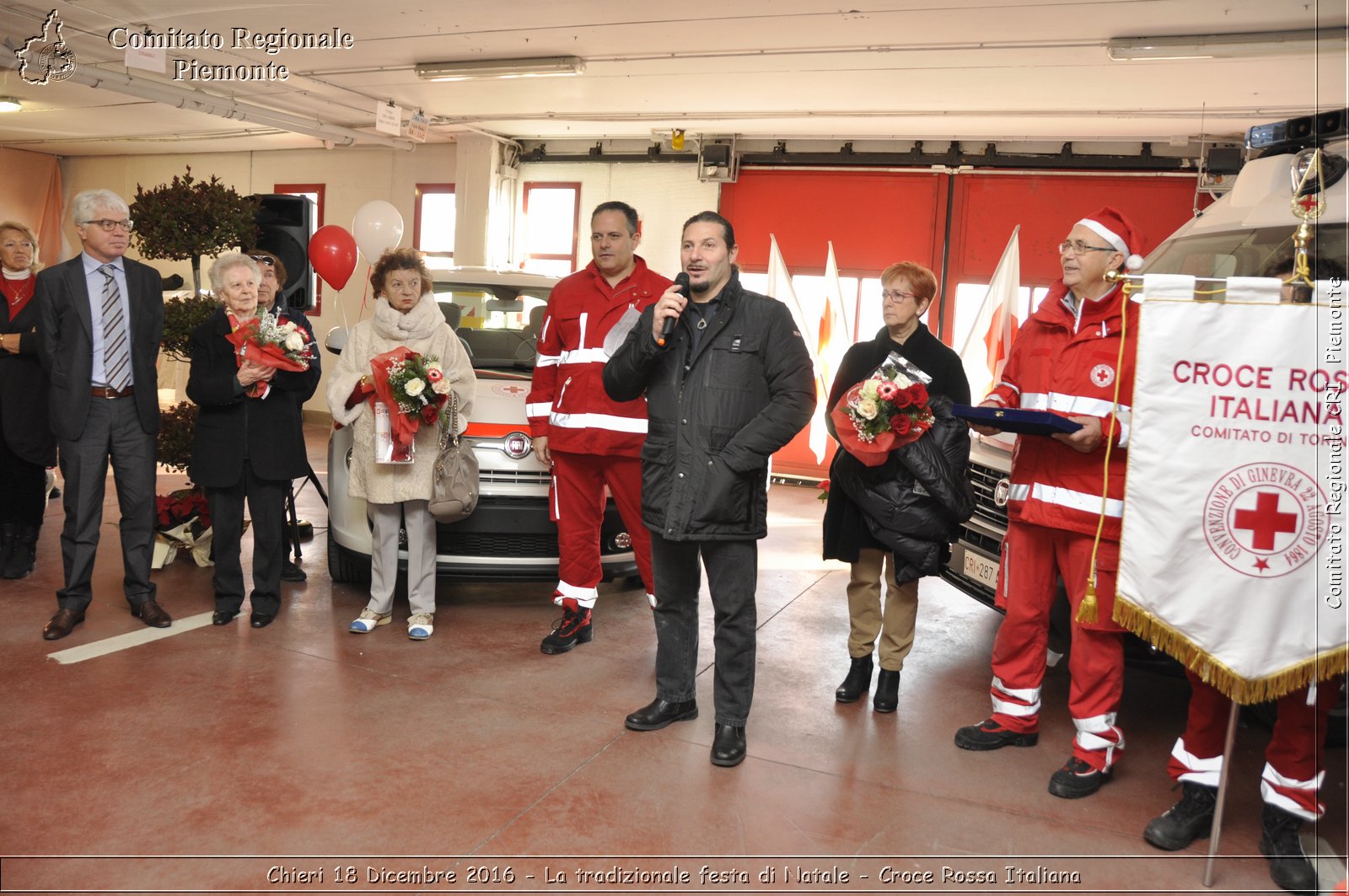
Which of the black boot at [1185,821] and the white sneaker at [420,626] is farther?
the white sneaker at [420,626]

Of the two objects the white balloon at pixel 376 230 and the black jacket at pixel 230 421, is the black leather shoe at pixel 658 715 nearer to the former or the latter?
the black jacket at pixel 230 421

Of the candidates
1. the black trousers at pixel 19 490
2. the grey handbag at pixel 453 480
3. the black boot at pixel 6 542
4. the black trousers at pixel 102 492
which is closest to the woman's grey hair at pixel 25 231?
the black trousers at pixel 19 490

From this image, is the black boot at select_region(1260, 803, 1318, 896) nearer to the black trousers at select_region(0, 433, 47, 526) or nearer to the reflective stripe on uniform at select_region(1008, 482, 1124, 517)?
the reflective stripe on uniform at select_region(1008, 482, 1124, 517)

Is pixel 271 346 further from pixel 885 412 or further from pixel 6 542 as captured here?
pixel 885 412

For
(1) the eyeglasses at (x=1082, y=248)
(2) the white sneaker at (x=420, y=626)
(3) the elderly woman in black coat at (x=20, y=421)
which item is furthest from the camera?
(3) the elderly woman in black coat at (x=20, y=421)

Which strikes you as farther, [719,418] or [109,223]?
[109,223]

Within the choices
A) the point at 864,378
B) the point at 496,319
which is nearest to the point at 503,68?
the point at 496,319

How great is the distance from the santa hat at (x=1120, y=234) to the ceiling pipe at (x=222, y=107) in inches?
335

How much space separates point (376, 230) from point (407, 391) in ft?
13.8

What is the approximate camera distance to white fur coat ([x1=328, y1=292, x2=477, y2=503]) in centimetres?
482

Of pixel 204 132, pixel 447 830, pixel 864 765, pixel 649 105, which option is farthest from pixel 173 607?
pixel 204 132

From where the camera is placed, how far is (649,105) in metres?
9.66

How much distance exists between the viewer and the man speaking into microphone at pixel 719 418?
11.5 feet

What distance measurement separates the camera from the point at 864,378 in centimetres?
426
